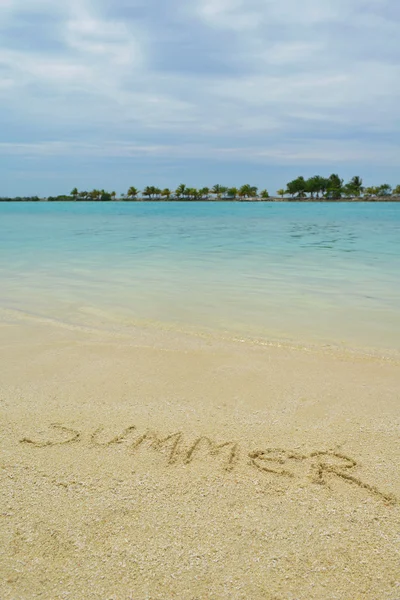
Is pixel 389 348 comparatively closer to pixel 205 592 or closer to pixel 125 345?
pixel 125 345

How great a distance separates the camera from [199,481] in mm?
2311

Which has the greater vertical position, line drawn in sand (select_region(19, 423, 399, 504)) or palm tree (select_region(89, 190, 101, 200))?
palm tree (select_region(89, 190, 101, 200))

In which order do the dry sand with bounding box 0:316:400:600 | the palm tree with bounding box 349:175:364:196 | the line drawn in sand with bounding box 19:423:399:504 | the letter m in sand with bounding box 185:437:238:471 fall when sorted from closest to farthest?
the dry sand with bounding box 0:316:400:600 → the line drawn in sand with bounding box 19:423:399:504 → the letter m in sand with bounding box 185:437:238:471 → the palm tree with bounding box 349:175:364:196

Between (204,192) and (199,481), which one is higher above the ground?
(204,192)

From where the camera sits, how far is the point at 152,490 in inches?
88.3

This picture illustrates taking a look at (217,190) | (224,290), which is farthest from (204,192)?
(224,290)

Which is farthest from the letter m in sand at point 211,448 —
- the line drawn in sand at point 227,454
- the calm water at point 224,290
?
the calm water at point 224,290

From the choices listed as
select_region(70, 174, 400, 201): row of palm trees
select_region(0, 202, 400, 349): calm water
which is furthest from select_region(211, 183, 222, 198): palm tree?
select_region(0, 202, 400, 349): calm water

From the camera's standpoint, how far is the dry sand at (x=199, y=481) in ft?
5.77

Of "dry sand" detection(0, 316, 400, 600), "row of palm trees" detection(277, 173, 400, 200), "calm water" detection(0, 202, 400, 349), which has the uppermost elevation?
"row of palm trees" detection(277, 173, 400, 200)

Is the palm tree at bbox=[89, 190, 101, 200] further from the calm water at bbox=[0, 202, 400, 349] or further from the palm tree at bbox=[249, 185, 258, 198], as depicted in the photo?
the calm water at bbox=[0, 202, 400, 349]

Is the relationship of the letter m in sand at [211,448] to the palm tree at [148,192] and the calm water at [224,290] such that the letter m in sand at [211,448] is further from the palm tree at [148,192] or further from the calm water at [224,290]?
the palm tree at [148,192]

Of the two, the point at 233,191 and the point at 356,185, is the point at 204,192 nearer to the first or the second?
the point at 233,191

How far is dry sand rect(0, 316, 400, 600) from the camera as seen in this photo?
5.77 feet
